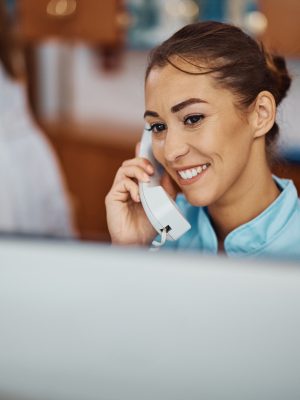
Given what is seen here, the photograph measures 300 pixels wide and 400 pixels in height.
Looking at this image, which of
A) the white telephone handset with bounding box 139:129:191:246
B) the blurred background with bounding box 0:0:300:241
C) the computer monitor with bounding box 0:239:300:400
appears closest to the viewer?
the computer monitor with bounding box 0:239:300:400

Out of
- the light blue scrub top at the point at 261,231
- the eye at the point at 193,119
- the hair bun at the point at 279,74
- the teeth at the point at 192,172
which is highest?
the hair bun at the point at 279,74

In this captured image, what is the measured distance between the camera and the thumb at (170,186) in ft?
1.69

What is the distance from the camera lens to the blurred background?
2.02ft

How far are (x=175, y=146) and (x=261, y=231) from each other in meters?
0.10

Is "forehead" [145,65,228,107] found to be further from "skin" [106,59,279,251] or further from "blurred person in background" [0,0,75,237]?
"blurred person in background" [0,0,75,237]

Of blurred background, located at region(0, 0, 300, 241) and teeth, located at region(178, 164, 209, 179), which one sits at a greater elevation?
blurred background, located at region(0, 0, 300, 241)

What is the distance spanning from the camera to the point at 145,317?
43 centimetres

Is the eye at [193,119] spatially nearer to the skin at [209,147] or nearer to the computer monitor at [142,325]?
the skin at [209,147]

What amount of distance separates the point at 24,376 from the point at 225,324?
16cm

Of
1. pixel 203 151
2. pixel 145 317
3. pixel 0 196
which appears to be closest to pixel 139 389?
pixel 145 317

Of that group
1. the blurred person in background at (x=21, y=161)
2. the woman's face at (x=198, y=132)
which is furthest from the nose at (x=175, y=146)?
the blurred person in background at (x=21, y=161)

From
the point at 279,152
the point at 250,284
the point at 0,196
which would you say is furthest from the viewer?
the point at 0,196

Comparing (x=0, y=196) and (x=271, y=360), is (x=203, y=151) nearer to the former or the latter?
(x=271, y=360)

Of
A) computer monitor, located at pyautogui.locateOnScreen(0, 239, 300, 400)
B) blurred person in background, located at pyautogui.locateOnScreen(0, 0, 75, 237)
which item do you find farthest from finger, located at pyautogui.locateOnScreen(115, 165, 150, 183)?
blurred person in background, located at pyautogui.locateOnScreen(0, 0, 75, 237)
